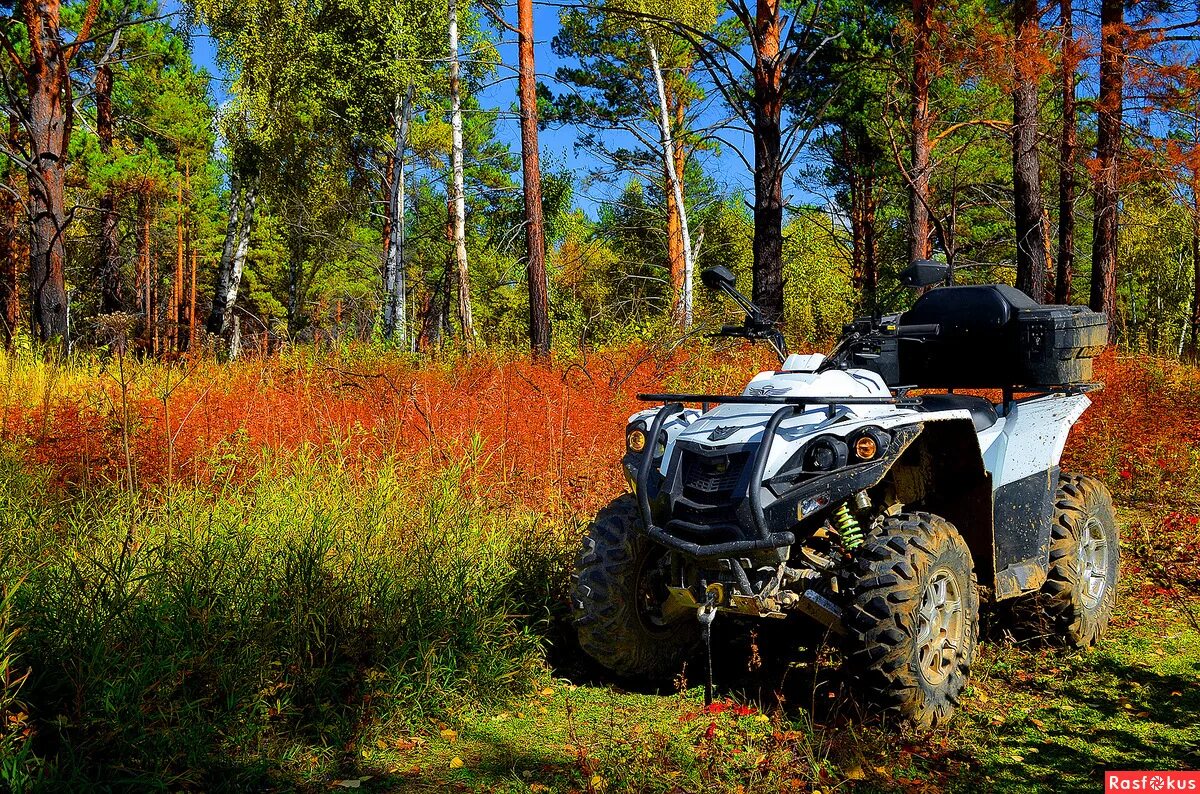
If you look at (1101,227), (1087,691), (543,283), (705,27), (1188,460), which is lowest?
(1087,691)

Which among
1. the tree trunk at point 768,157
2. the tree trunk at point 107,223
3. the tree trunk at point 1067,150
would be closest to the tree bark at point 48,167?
the tree trunk at point 768,157

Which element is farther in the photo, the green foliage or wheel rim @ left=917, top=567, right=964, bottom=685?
the green foliage

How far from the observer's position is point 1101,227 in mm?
15859

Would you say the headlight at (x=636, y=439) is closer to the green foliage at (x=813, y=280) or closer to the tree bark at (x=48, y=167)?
the tree bark at (x=48, y=167)

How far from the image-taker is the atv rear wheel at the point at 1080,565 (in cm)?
471

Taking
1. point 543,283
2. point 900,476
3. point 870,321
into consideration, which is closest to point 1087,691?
point 900,476

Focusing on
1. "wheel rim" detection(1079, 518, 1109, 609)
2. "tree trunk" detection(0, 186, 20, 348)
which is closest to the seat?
"wheel rim" detection(1079, 518, 1109, 609)

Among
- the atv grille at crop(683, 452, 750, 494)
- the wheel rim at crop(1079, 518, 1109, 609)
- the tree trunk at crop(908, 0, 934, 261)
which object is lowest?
the wheel rim at crop(1079, 518, 1109, 609)

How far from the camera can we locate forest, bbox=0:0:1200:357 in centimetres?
1255

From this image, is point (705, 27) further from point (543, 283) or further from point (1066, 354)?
point (1066, 354)

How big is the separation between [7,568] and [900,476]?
12.0 ft

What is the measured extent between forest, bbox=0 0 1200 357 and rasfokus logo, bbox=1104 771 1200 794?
15.9 feet

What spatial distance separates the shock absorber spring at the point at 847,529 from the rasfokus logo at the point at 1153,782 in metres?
1.16

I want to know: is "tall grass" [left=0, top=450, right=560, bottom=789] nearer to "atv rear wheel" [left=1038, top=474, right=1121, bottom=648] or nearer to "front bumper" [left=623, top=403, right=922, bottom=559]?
"front bumper" [left=623, top=403, right=922, bottom=559]
